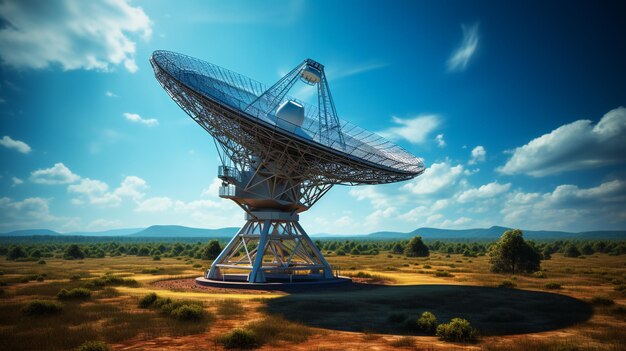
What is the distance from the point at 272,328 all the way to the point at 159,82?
20.0 m

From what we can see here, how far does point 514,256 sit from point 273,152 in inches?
1380

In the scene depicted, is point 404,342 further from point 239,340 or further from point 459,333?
point 239,340

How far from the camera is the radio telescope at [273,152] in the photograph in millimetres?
26516

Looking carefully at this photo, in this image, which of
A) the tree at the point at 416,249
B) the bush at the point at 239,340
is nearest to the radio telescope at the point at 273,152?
the bush at the point at 239,340

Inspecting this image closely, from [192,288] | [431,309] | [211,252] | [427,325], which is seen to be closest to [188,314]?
[427,325]

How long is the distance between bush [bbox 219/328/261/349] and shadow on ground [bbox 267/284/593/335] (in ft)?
13.7

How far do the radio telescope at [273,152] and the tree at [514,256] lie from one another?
75.5 ft

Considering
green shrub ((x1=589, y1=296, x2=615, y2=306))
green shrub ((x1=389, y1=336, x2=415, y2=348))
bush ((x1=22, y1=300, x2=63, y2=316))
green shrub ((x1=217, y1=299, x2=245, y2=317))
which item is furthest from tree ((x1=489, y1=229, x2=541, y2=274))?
bush ((x1=22, y1=300, x2=63, y2=316))

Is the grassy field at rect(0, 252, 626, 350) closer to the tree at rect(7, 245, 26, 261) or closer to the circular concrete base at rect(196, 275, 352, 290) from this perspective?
the circular concrete base at rect(196, 275, 352, 290)

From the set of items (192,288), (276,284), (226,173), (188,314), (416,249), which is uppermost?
(226,173)

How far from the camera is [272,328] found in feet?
52.9

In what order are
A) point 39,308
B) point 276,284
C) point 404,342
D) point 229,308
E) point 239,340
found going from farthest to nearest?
point 276,284 < point 229,308 < point 39,308 < point 404,342 < point 239,340

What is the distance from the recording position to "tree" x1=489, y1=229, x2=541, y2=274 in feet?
151

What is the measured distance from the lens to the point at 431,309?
71.3 feet
